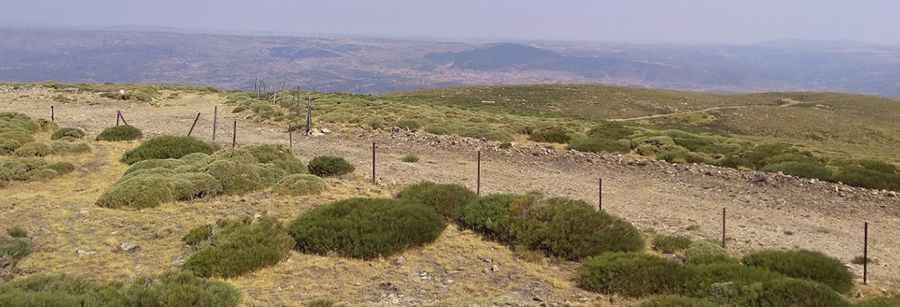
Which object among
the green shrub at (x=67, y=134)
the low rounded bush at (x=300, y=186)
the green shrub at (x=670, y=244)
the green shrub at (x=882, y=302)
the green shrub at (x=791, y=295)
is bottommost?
the green shrub at (x=670, y=244)

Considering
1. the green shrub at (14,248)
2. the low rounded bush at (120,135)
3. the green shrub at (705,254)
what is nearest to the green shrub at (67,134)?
the low rounded bush at (120,135)

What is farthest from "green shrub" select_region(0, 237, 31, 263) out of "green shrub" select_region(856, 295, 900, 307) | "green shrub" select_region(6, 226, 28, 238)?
"green shrub" select_region(856, 295, 900, 307)

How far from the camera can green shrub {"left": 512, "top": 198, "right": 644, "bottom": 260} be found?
10.5 meters

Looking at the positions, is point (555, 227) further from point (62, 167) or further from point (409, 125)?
point (409, 125)

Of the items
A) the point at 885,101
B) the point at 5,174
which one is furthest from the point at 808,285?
the point at 885,101

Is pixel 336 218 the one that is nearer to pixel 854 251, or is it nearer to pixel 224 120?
pixel 854 251

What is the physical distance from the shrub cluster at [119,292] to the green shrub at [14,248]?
5.25 ft

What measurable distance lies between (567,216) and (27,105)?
40.2 meters

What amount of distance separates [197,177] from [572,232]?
30.7ft

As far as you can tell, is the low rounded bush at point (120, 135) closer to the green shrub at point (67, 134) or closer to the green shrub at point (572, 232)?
the green shrub at point (67, 134)

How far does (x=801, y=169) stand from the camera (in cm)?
1956

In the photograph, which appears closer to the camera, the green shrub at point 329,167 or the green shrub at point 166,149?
the green shrub at point 329,167

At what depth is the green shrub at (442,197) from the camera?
12.9 meters

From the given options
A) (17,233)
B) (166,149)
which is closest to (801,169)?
(166,149)
